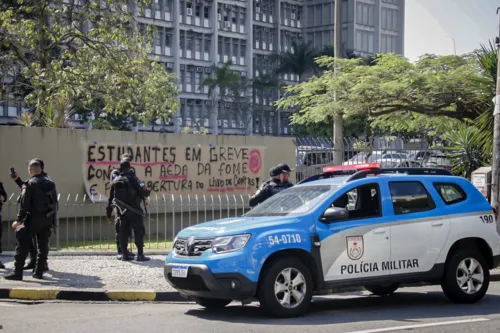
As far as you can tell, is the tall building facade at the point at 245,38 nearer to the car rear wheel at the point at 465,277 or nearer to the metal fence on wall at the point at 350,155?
the metal fence on wall at the point at 350,155

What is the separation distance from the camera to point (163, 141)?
18.2m

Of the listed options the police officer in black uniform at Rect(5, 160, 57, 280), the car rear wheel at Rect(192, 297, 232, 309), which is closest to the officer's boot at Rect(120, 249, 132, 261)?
the police officer in black uniform at Rect(5, 160, 57, 280)

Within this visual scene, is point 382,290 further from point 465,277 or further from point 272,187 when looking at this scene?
point 272,187

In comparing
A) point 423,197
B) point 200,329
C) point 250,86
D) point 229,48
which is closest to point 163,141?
point 423,197

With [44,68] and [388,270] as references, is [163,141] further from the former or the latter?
[388,270]

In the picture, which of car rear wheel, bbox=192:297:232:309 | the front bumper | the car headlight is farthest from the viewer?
car rear wheel, bbox=192:297:232:309

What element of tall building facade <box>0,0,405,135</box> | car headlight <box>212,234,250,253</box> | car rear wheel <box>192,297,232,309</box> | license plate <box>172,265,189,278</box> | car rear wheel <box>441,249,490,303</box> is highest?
tall building facade <box>0,0,405,135</box>

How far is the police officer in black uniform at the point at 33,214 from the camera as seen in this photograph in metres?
11.4

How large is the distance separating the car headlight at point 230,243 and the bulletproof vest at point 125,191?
4976mm

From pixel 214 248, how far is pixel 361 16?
79.4 m

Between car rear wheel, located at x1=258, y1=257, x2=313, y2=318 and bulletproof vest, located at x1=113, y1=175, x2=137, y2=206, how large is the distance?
523 centimetres

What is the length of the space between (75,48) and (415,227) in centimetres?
1635

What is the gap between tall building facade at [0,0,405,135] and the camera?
73.5 metres

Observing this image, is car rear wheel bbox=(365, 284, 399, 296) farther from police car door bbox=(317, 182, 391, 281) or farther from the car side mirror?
the car side mirror
